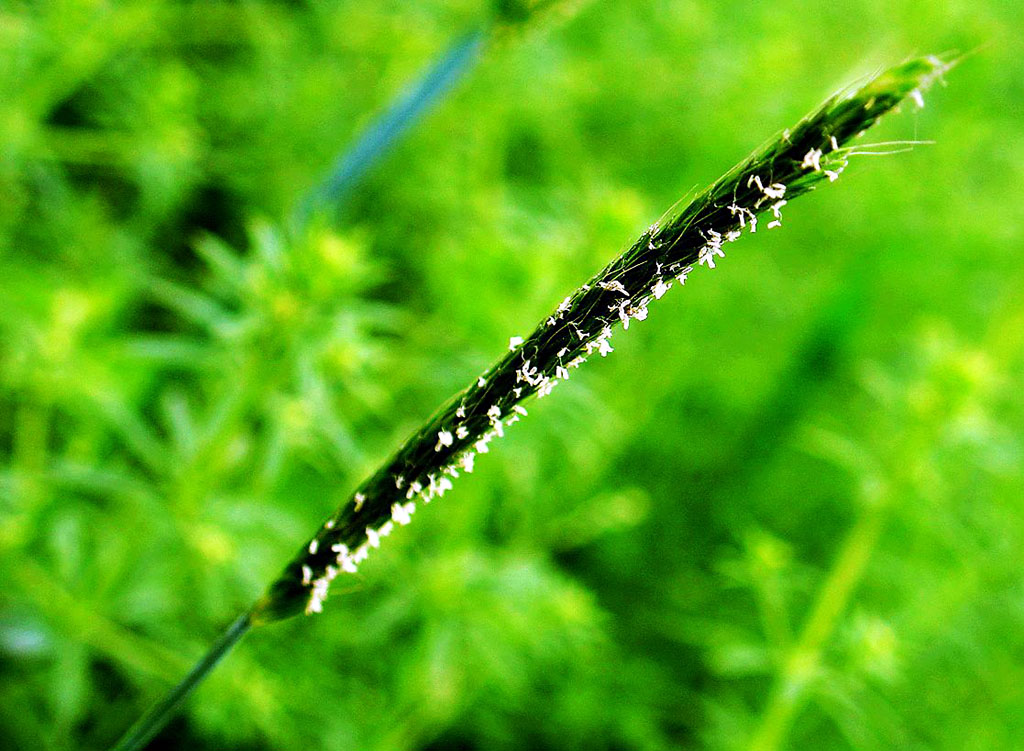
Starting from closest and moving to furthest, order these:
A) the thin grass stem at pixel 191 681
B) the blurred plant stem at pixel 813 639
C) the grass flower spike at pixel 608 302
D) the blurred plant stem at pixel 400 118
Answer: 1. the grass flower spike at pixel 608 302
2. the thin grass stem at pixel 191 681
3. the blurred plant stem at pixel 400 118
4. the blurred plant stem at pixel 813 639

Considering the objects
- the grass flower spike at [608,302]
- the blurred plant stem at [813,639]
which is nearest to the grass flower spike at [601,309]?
the grass flower spike at [608,302]

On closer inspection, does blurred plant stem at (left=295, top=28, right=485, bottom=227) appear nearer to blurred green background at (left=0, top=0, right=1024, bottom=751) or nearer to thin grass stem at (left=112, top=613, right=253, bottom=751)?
blurred green background at (left=0, top=0, right=1024, bottom=751)

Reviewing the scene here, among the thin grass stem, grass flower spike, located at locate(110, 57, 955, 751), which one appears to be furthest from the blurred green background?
grass flower spike, located at locate(110, 57, 955, 751)

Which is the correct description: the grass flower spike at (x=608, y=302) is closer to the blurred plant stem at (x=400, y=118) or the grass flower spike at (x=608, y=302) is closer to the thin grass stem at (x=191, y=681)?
the thin grass stem at (x=191, y=681)

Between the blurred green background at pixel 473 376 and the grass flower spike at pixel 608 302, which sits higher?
the blurred green background at pixel 473 376

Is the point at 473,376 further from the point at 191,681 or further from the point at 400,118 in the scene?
the point at 191,681

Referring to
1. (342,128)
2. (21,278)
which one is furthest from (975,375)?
(21,278)

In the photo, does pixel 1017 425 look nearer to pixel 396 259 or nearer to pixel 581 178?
pixel 581 178

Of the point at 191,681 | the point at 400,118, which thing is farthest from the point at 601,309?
the point at 400,118

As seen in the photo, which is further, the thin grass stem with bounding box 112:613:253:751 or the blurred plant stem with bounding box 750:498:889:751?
the blurred plant stem with bounding box 750:498:889:751

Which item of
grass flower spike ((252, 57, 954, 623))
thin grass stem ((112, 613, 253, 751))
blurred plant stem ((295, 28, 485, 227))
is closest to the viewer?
grass flower spike ((252, 57, 954, 623))
